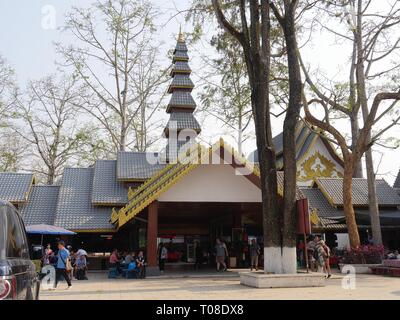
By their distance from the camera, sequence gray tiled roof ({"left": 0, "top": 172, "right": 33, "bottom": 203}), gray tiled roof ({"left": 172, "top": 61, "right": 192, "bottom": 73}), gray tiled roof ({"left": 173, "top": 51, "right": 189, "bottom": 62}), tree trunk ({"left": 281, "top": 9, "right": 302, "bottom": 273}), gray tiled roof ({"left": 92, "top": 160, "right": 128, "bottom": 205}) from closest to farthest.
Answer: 1. tree trunk ({"left": 281, "top": 9, "right": 302, "bottom": 273})
2. gray tiled roof ({"left": 0, "top": 172, "right": 33, "bottom": 203})
3. gray tiled roof ({"left": 92, "top": 160, "right": 128, "bottom": 205})
4. gray tiled roof ({"left": 172, "top": 61, "right": 192, "bottom": 73})
5. gray tiled roof ({"left": 173, "top": 51, "right": 189, "bottom": 62})

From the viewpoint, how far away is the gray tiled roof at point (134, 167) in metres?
26.0

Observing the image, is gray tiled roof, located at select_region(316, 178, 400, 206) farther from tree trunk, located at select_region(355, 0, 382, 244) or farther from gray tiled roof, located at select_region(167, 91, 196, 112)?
gray tiled roof, located at select_region(167, 91, 196, 112)

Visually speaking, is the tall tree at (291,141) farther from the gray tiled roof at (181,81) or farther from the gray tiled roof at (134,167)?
the gray tiled roof at (181,81)

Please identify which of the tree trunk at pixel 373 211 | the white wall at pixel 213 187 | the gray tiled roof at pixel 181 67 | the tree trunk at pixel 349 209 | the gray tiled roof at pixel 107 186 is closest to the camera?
the white wall at pixel 213 187

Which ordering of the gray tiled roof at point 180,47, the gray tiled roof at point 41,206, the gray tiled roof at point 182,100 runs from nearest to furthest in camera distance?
the gray tiled roof at point 41,206 → the gray tiled roof at point 182,100 → the gray tiled roof at point 180,47

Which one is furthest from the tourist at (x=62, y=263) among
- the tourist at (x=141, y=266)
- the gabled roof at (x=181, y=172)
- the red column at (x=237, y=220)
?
the red column at (x=237, y=220)

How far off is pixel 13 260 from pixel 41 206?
20.9 meters

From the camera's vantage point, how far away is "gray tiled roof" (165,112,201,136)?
98.4 feet

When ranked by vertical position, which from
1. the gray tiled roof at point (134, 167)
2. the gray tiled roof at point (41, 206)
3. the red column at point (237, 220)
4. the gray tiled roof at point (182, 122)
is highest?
the gray tiled roof at point (182, 122)

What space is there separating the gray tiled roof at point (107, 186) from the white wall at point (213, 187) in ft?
19.8

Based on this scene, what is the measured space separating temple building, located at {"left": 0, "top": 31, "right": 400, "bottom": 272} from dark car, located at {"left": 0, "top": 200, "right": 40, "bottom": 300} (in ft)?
30.5

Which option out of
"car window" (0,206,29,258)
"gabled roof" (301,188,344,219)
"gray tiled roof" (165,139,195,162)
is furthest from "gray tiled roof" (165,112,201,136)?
"car window" (0,206,29,258)
